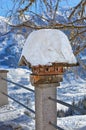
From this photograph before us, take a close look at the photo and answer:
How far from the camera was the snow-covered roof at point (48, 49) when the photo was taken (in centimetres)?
205

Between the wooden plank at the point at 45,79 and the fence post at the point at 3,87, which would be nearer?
the wooden plank at the point at 45,79

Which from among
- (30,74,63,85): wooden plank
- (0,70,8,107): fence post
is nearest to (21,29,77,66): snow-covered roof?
(30,74,63,85): wooden plank

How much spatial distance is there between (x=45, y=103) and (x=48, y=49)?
39 centimetres

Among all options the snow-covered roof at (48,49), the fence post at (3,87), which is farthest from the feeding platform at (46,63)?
the fence post at (3,87)

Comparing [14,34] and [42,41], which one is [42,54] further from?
[14,34]

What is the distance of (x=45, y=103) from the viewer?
221cm

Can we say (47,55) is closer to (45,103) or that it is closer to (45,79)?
(45,79)

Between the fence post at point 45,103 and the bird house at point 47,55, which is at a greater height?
the bird house at point 47,55

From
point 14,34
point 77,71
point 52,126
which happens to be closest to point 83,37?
point 77,71

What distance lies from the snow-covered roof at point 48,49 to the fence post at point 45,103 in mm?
165

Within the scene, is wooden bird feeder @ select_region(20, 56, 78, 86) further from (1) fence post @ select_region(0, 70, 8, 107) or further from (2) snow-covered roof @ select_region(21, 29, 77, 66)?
(1) fence post @ select_region(0, 70, 8, 107)

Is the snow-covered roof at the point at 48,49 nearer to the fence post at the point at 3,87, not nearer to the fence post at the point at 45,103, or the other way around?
the fence post at the point at 45,103

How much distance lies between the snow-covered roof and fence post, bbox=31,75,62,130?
0.17 metres

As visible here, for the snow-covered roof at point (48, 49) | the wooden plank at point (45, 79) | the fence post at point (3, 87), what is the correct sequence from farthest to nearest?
1. the fence post at point (3, 87)
2. the wooden plank at point (45, 79)
3. the snow-covered roof at point (48, 49)
